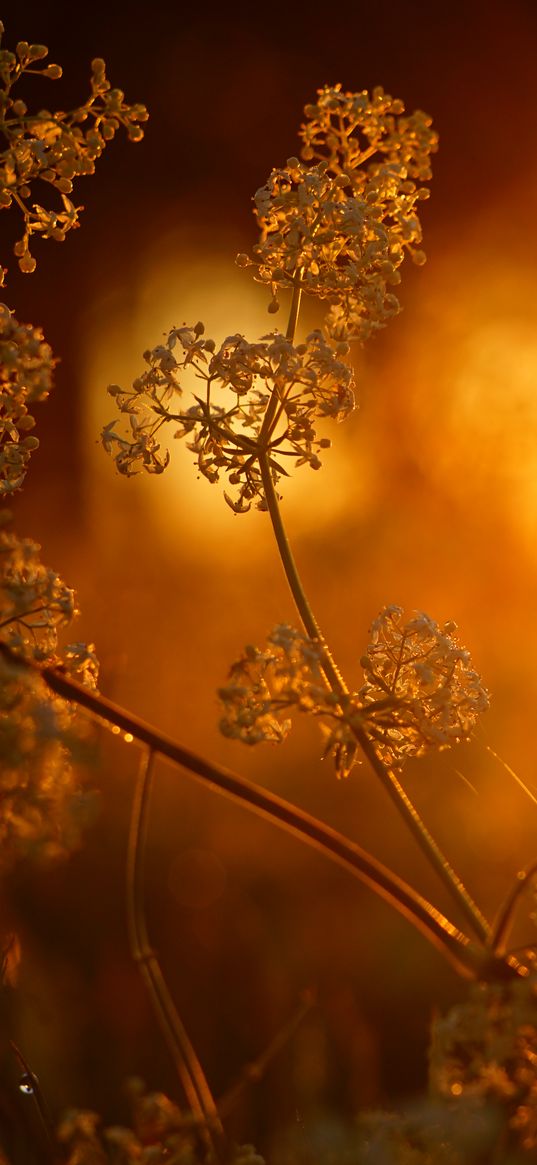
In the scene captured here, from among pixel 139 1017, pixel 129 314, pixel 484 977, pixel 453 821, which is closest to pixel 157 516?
pixel 129 314

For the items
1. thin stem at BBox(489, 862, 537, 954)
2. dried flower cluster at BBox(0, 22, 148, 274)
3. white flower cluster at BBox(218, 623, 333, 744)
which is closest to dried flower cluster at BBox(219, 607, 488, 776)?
white flower cluster at BBox(218, 623, 333, 744)

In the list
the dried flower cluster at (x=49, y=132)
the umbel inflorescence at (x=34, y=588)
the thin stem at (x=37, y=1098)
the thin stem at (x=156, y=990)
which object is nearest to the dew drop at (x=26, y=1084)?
the thin stem at (x=37, y=1098)

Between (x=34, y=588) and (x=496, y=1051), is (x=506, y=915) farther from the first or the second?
(x=34, y=588)

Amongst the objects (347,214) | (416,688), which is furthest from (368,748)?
(347,214)

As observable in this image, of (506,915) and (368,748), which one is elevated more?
(368,748)

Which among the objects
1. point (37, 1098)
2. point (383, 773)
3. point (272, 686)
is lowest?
point (37, 1098)

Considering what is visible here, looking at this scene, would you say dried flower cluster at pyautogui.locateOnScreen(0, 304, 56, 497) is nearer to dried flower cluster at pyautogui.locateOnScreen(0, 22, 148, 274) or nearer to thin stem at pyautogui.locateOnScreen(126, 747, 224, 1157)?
dried flower cluster at pyautogui.locateOnScreen(0, 22, 148, 274)

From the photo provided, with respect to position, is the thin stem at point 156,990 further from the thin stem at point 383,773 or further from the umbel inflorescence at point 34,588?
the thin stem at point 383,773

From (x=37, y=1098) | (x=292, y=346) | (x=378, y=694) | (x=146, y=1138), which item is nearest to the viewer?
(x=146, y=1138)
